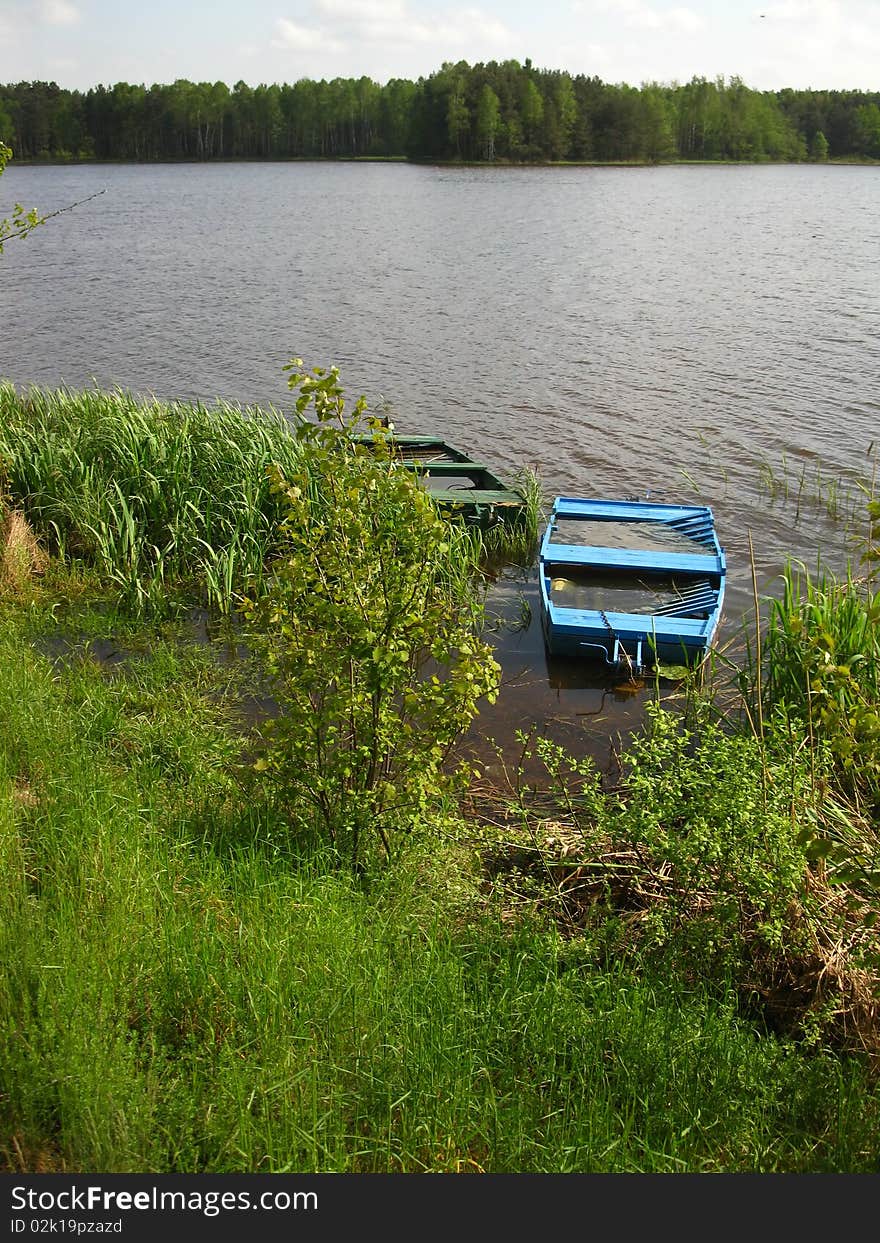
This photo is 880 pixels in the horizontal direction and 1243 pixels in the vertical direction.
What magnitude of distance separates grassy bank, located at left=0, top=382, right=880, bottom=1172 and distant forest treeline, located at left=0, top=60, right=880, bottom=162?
9121cm

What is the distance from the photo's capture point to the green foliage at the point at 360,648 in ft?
15.6

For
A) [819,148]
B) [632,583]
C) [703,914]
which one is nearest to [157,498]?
[632,583]

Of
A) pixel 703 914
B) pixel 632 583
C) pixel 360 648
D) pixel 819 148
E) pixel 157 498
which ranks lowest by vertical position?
pixel 632 583

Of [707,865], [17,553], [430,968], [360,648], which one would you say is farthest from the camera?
[17,553]

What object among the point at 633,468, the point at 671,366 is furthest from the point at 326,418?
the point at 671,366

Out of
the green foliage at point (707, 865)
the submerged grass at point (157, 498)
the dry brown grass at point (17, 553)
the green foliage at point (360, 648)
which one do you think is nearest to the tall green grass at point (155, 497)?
the submerged grass at point (157, 498)

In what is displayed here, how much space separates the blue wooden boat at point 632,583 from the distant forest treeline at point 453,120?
8416 cm

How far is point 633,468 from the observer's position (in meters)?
15.3

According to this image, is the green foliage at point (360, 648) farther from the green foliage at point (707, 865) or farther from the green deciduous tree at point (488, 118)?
the green deciduous tree at point (488, 118)

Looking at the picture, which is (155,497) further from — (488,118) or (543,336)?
(488,118)

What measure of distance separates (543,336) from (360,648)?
20837 millimetres

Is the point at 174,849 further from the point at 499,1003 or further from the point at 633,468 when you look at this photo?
the point at 633,468

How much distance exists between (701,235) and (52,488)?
37.9 meters

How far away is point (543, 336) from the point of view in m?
24.1
